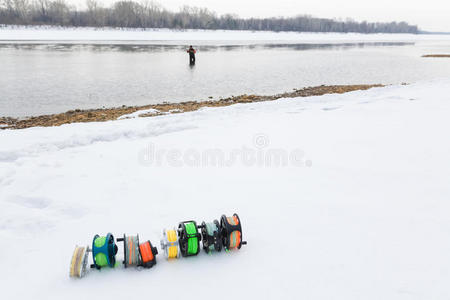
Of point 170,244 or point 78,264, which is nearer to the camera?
point 78,264

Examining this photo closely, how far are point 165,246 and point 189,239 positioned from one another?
305 mm

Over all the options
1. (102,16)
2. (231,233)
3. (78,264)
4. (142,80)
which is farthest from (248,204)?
(102,16)

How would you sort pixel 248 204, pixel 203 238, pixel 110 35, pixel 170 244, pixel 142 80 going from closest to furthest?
pixel 170 244, pixel 203 238, pixel 248 204, pixel 142 80, pixel 110 35

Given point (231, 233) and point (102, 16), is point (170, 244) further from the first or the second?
point (102, 16)

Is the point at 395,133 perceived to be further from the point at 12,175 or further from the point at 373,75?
the point at 373,75

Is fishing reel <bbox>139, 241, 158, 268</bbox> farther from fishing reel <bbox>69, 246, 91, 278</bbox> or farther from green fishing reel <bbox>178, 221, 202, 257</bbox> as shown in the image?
fishing reel <bbox>69, 246, 91, 278</bbox>

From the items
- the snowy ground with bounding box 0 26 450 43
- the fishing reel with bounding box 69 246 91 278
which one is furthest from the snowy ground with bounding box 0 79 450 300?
the snowy ground with bounding box 0 26 450 43

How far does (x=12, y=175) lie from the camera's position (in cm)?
591

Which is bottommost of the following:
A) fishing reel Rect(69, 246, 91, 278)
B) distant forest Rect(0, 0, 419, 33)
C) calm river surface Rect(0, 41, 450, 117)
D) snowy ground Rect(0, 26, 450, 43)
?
fishing reel Rect(69, 246, 91, 278)

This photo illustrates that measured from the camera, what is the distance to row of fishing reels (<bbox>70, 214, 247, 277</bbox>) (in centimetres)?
358

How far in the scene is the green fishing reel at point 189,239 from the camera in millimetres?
3801

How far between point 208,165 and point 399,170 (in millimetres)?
3808

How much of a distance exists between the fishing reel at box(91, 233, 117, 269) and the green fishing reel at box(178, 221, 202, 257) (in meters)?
0.80

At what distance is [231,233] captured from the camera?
3893mm
